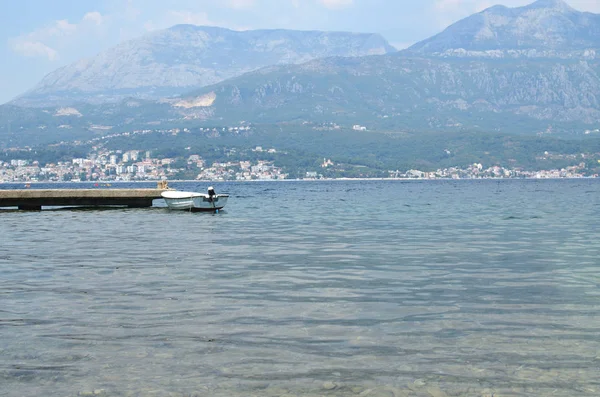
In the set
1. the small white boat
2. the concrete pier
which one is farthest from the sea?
the concrete pier

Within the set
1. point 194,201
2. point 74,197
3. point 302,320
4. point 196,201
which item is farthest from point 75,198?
point 302,320

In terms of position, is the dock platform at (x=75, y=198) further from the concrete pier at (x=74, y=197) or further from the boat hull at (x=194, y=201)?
the boat hull at (x=194, y=201)

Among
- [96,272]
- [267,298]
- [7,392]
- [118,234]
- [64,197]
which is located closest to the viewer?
[7,392]

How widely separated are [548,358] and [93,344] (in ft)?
27.8

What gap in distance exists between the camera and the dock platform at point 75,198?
218ft

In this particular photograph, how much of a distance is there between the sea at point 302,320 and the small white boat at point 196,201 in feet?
99.7

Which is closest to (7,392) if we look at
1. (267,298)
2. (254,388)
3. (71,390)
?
(71,390)

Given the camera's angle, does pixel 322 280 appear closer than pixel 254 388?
No

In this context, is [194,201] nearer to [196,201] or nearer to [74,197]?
[196,201]

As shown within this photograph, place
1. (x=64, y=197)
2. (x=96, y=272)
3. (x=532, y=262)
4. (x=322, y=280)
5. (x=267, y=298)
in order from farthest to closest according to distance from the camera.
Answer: (x=64, y=197) < (x=532, y=262) < (x=96, y=272) < (x=322, y=280) < (x=267, y=298)

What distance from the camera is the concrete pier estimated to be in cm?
6631

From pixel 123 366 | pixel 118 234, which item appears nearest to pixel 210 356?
pixel 123 366

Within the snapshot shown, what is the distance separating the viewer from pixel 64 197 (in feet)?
218

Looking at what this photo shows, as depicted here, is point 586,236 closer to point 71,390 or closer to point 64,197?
point 71,390
